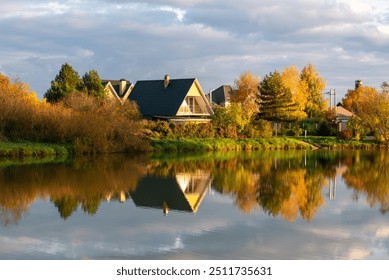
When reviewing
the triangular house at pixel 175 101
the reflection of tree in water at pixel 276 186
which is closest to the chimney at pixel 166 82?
the triangular house at pixel 175 101

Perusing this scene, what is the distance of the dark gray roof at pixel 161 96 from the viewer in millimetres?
47875

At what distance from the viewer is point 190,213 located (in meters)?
14.1

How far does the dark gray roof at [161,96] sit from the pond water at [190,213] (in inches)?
935

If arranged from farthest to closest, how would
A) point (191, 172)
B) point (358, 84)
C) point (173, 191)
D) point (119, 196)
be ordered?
point (358, 84) → point (191, 172) → point (173, 191) → point (119, 196)

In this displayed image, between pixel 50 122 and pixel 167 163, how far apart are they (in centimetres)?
835

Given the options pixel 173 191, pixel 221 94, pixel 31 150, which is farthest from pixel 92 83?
pixel 221 94

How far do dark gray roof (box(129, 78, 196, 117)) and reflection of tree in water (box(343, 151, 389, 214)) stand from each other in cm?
2032

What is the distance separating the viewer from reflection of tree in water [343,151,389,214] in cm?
1678

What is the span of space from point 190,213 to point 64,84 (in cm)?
3089

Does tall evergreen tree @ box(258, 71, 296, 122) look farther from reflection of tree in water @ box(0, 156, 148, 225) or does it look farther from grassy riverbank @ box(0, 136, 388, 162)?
reflection of tree in water @ box(0, 156, 148, 225)

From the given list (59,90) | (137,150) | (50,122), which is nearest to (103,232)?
(50,122)

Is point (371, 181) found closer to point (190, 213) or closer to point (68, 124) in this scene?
point (190, 213)

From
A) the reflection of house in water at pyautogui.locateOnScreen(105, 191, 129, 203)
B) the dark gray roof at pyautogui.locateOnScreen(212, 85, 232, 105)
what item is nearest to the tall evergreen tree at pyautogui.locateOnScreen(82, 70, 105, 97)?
the reflection of house in water at pyautogui.locateOnScreen(105, 191, 129, 203)

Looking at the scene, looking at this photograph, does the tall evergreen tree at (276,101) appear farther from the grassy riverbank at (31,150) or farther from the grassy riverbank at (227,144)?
the grassy riverbank at (31,150)
